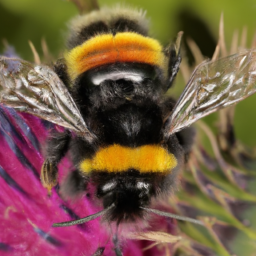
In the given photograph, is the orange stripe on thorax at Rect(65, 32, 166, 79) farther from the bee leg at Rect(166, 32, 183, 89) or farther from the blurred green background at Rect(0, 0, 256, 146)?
the blurred green background at Rect(0, 0, 256, 146)

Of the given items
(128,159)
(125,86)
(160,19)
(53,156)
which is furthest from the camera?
(160,19)

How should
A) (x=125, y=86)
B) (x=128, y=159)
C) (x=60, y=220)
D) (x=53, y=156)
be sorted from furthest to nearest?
(x=60, y=220)
(x=53, y=156)
(x=125, y=86)
(x=128, y=159)

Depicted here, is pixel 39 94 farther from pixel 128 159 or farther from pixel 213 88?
pixel 213 88

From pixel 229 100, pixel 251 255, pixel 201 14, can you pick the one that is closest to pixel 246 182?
pixel 251 255

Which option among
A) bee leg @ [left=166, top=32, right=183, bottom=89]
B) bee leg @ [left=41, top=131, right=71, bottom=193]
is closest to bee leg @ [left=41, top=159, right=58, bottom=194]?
bee leg @ [left=41, top=131, right=71, bottom=193]

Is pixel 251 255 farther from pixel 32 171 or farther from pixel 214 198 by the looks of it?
pixel 32 171

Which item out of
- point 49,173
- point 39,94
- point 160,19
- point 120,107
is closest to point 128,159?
point 120,107

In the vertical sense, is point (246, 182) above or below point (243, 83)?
below
